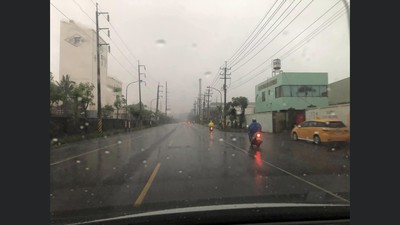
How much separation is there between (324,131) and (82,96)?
1961 centimetres

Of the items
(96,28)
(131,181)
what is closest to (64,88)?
(96,28)

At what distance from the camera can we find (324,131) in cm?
2150

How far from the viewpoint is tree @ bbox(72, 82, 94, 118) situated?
32.4 m

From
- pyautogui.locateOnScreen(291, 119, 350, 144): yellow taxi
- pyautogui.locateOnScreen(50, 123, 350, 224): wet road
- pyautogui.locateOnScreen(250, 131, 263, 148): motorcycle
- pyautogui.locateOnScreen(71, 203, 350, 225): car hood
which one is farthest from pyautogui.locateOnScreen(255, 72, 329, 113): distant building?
pyautogui.locateOnScreen(71, 203, 350, 225): car hood

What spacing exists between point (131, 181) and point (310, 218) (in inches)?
234

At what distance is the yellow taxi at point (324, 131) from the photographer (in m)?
20.8

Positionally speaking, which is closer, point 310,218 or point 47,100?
point 47,100

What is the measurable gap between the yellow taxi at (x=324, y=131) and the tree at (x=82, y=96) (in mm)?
16434

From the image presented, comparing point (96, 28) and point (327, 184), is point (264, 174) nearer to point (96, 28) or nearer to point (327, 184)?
point (327, 184)

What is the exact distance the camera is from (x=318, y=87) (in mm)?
41594

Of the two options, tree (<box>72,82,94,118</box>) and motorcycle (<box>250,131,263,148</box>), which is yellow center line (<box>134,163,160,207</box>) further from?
tree (<box>72,82,94,118</box>)

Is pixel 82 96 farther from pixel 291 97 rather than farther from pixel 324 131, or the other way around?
pixel 291 97

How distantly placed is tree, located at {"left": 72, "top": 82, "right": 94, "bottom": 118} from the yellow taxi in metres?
16.4

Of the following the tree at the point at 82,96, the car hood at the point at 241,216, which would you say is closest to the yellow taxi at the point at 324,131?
the car hood at the point at 241,216
